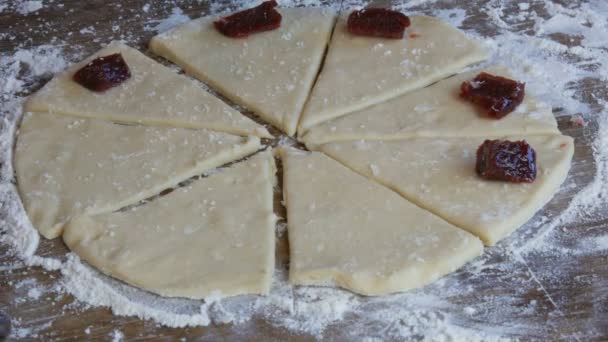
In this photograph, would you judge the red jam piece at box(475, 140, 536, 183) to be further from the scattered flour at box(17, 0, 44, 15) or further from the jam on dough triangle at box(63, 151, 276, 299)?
the scattered flour at box(17, 0, 44, 15)

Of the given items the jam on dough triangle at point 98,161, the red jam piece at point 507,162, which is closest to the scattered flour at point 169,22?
the jam on dough triangle at point 98,161

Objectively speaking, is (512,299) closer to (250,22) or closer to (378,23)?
(378,23)

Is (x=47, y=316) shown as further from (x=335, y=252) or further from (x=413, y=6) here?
(x=413, y=6)

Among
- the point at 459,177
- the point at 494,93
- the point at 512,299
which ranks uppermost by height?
the point at 494,93

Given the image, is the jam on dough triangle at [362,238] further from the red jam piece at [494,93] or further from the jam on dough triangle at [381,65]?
the red jam piece at [494,93]

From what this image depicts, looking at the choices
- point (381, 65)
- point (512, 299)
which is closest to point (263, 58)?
point (381, 65)

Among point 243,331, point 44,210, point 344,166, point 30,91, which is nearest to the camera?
point 243,331

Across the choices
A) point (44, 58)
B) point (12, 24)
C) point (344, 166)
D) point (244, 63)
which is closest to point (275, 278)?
point (344, 166)
